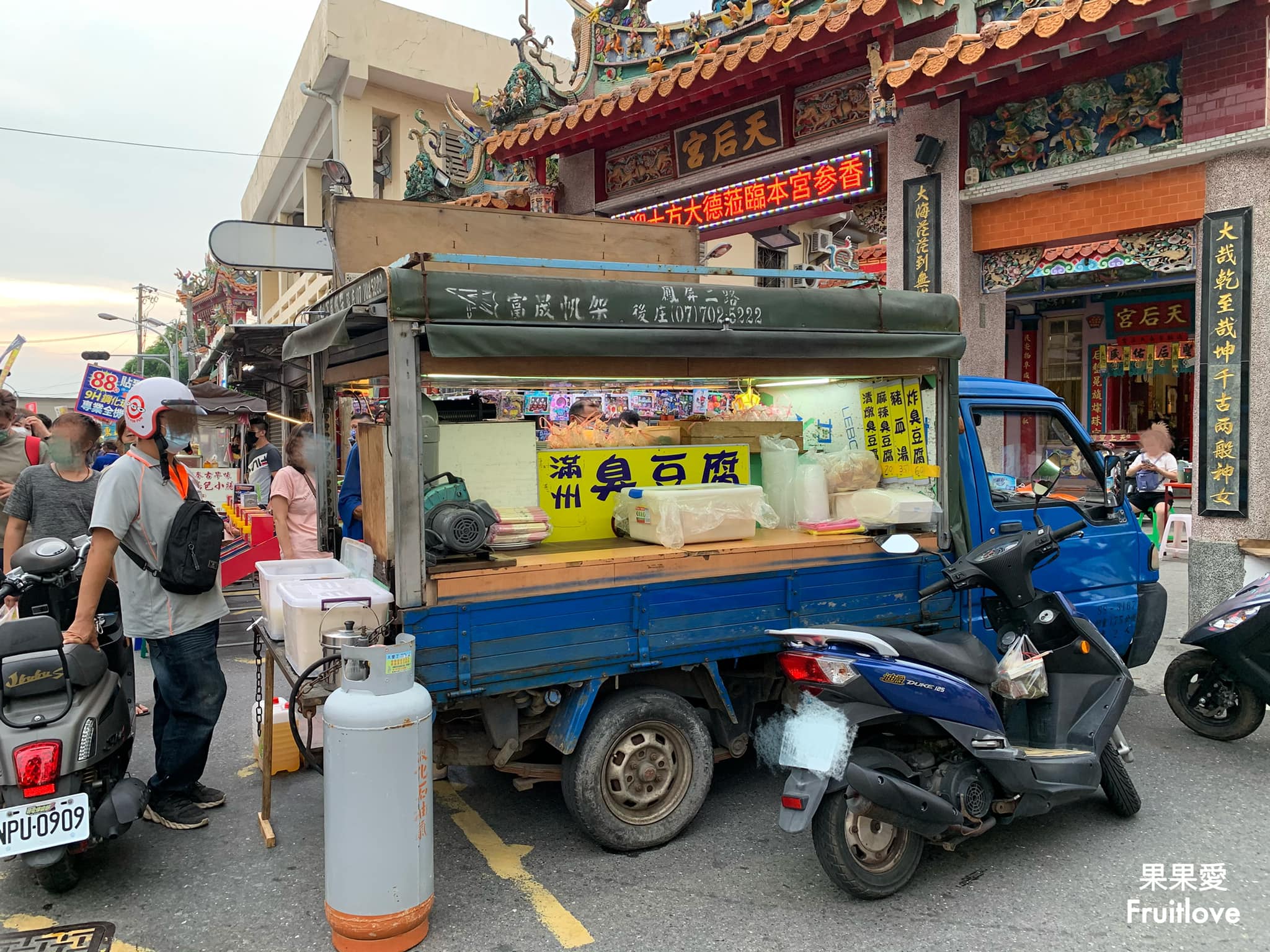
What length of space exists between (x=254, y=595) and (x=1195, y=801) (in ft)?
30.2

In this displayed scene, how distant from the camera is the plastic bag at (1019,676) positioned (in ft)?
12.4

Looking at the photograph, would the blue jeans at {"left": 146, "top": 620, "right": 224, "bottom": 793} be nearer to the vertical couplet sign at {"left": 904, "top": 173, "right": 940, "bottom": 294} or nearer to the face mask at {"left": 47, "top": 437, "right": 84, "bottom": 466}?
the face mask at {"left": 47, "top": 437, "right": 84, "bottom": 466}

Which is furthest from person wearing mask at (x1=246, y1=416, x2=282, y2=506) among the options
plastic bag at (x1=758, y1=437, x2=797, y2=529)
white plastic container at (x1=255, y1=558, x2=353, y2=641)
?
plastic bag at (x1=758, y1=437, x2=797, y2=529)

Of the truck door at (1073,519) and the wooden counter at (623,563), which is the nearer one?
the wooden counter at (623,563)

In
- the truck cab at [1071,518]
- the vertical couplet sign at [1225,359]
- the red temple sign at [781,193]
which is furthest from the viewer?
the red temple sign at [781,193]

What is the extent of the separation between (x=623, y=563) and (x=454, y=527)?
749 millimetres

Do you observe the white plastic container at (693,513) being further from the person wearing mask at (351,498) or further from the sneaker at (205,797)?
the sneaker at (205,797)

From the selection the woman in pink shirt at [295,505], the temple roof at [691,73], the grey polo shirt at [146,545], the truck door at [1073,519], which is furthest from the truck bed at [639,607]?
the temple roof at [691,73]

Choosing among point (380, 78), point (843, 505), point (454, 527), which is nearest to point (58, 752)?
point (454, 527)

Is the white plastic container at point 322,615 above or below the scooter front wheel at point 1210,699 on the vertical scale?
above

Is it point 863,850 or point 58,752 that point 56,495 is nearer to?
point 58,752

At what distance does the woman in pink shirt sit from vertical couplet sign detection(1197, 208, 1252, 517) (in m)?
7.03

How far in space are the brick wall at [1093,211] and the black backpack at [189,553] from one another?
7.27 metres

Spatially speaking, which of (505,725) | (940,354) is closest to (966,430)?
(940,354)
